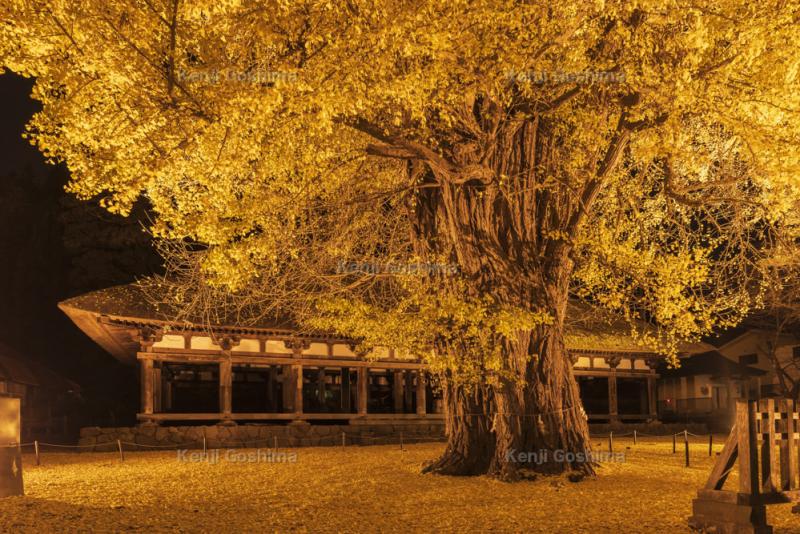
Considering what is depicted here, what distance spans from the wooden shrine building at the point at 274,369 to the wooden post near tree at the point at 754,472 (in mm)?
9890

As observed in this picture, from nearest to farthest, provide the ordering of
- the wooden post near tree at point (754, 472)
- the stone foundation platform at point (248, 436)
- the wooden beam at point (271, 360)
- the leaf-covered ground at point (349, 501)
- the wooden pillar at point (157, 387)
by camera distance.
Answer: the wooden post near tree at point (754, 472)
the leaf-covered ground at point (349, 501)
the stone foundation platform at point (248, 436)
the wooden beam at point (271, 360)
the wooden pillar at point (157, 387)

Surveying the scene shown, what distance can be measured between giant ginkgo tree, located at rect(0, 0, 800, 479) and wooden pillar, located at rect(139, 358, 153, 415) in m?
8.54

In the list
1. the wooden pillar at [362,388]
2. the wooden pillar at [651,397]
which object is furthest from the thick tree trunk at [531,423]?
the wooden pillar at [651,397]

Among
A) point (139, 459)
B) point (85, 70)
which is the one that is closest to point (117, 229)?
point (139, 459)

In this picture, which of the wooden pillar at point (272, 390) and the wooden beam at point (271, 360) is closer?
the wooden beam at point (271, 360)

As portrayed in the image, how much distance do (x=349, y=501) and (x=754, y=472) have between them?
5.06m

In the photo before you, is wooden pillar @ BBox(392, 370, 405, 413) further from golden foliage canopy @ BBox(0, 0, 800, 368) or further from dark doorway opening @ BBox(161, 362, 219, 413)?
golden foliage canopy @ BBox(0, 0, 800, 368)

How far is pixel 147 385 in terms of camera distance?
21203 millimetres

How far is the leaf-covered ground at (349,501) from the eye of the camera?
8.55 metres

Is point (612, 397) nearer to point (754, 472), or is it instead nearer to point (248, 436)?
point (248, 436)

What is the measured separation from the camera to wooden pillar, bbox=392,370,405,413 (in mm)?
26844

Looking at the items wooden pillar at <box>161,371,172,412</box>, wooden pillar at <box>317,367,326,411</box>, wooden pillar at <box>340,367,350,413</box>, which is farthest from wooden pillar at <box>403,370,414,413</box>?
wooden pillar at <box>161,371,172,412</box>

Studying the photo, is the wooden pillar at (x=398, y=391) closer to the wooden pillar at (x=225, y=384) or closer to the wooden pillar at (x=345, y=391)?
the wooden pillar at (x=345, y=391)

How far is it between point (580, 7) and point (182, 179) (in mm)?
7409
